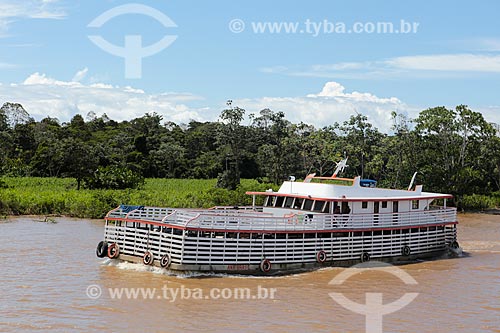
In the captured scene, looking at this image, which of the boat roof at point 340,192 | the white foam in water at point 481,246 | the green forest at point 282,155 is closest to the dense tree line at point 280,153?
the green forest at point 282,155

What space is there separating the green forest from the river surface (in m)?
24.8

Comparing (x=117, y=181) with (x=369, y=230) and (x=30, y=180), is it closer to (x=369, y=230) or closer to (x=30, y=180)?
(x=30, y=180)

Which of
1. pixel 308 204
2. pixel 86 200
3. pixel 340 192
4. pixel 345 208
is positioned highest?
pixel 340 192

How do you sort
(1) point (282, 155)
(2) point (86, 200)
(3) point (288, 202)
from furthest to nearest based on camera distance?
(1) point (282, 155) → (2) point (86, 200) → (3) point (288, 202)

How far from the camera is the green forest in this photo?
4856 centimetres

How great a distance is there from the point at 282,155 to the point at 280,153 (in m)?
0.31

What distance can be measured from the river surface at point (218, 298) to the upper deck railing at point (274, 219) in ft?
5.24

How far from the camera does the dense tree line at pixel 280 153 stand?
4881 centimetres

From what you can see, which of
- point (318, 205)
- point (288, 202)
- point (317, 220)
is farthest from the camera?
point (288, 202)

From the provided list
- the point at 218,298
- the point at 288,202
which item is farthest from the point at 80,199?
the point at 218,298

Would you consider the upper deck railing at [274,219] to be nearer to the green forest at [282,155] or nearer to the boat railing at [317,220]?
the boat railing at [317,220]

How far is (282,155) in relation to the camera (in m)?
55.1

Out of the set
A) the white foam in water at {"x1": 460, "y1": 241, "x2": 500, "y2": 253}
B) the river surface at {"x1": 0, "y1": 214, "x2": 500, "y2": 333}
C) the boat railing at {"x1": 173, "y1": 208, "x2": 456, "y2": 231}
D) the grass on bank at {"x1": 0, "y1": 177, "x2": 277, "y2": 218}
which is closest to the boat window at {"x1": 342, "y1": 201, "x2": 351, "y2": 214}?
the boat railing at {"x1": 173, "y1": 208, "x2": 456, "y2": 231}

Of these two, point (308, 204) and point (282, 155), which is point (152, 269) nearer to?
point (308, 204)
